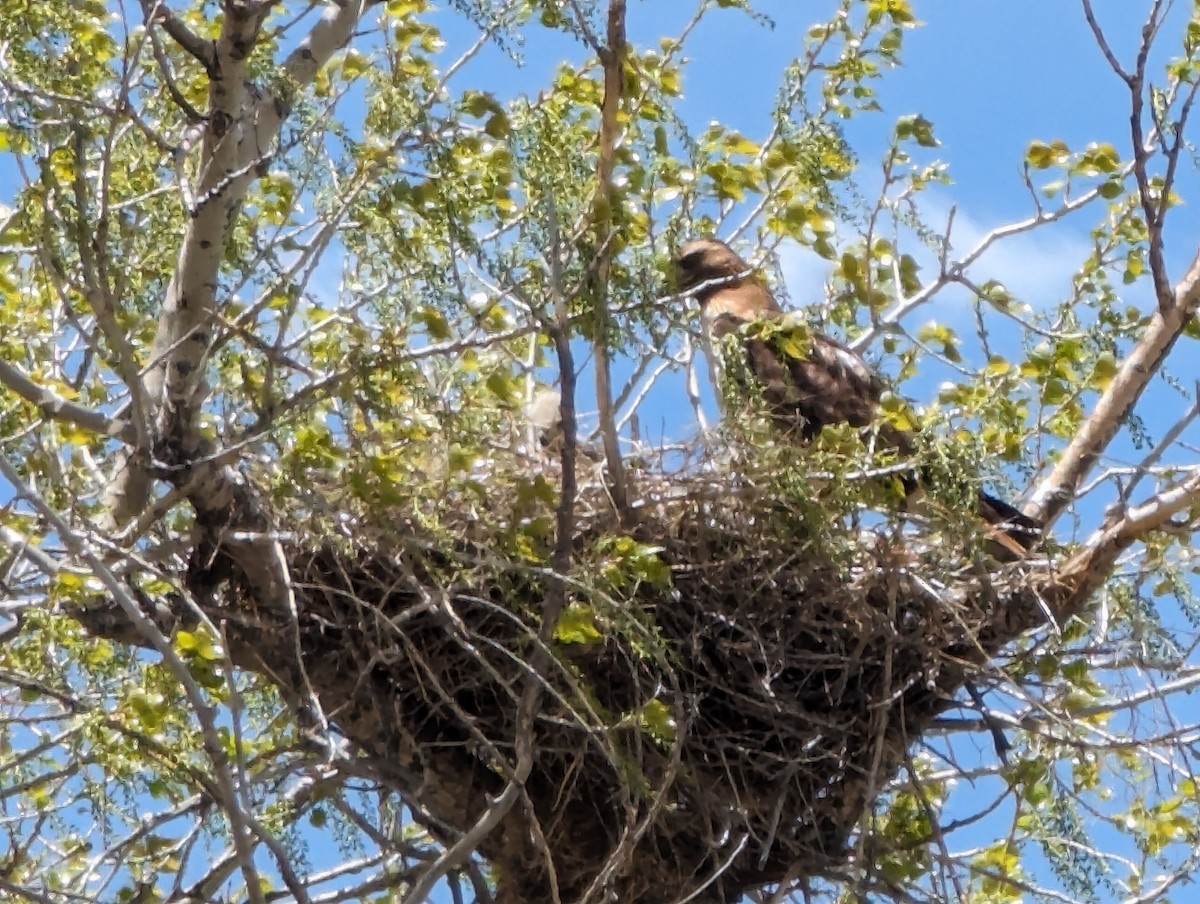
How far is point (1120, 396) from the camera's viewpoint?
4.66 m

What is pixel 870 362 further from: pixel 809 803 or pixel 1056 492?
pixel 809 803

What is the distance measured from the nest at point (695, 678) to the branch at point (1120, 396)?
15.9 inches

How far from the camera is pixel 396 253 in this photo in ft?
12.9

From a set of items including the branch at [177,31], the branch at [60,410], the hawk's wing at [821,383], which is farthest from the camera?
the hawk's wing at [821,383]

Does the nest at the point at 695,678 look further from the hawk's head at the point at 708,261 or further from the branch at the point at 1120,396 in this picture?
the hawk's head at the point at 708,261

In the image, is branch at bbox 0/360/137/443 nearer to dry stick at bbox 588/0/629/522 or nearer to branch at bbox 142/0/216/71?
branch at bbox 142/0/216/71

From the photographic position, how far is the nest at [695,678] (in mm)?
4410

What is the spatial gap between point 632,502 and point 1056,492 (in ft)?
4.26

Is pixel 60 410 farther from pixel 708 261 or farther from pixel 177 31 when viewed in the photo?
pixel 708 261

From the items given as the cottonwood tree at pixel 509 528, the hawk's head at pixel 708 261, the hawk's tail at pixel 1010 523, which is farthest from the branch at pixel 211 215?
the hawk's head at pixel 708 261

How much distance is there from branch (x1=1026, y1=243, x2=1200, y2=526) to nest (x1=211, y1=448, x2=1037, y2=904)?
403 mm

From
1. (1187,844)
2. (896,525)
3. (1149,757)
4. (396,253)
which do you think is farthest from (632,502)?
(1187,844)

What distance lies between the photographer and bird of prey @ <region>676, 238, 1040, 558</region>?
493cm

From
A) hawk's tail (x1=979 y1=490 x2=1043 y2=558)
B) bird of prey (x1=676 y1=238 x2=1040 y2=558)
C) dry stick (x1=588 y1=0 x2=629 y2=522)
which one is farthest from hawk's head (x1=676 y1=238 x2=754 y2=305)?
dry stick (x1=588 y1=0 x2=629 y2=522)
